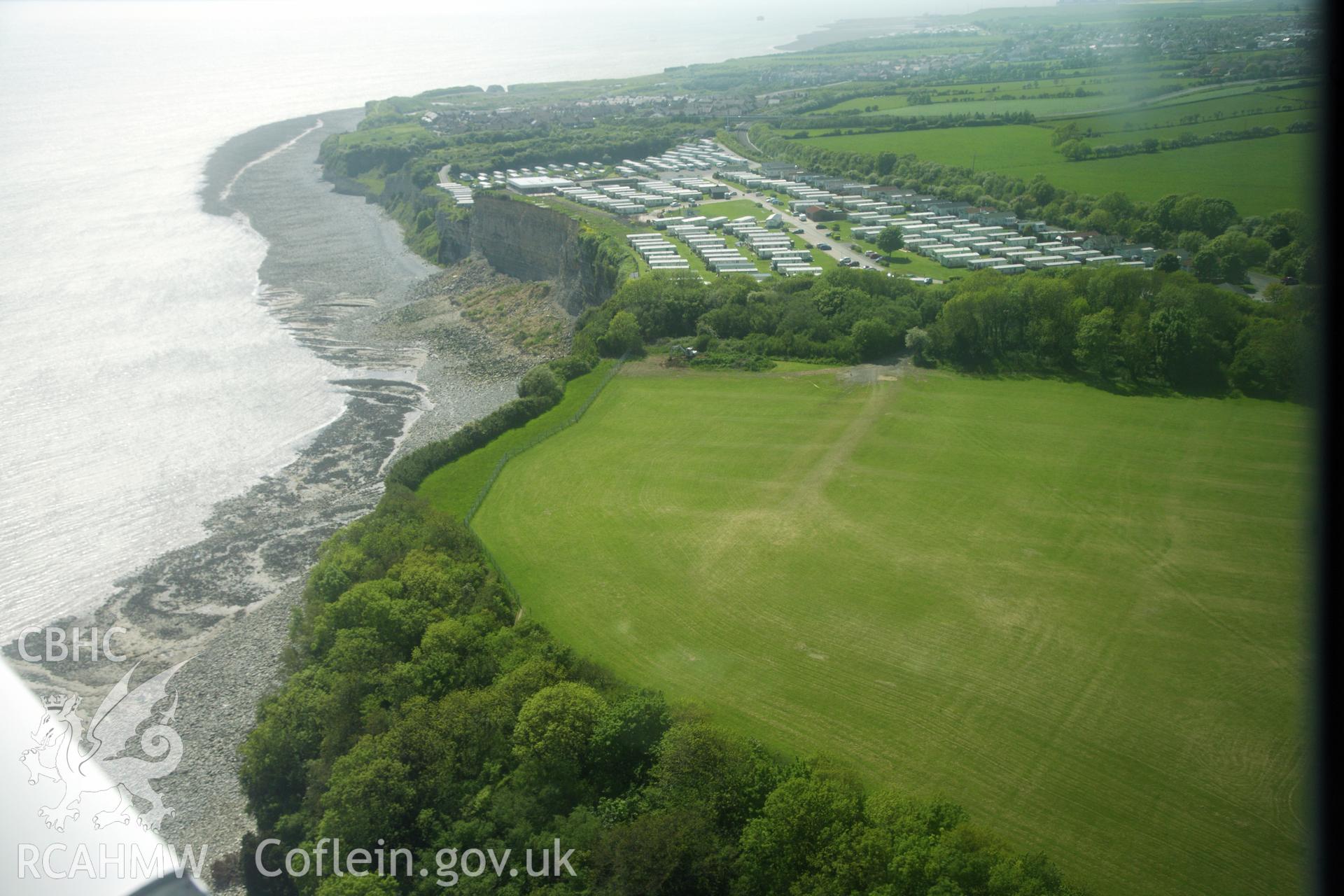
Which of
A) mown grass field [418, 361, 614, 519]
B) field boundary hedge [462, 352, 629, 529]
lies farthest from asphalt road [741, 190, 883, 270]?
mown grass field [418, 361, 614, 519]

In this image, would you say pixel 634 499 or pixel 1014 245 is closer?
pixel 634 499

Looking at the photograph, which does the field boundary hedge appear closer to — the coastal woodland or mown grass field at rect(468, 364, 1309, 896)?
mown grass field at rect(468, 364, 1309, 896)

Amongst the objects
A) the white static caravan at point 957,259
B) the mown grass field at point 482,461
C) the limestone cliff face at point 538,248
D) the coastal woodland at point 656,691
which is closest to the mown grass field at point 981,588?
the mown grass field at point 482,461

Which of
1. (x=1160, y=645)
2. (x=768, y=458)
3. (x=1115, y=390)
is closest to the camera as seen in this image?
(x=1160, y=645)

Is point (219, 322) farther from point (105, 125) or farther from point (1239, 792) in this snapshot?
point (105, 125)

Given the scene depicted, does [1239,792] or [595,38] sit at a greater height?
[595,38]

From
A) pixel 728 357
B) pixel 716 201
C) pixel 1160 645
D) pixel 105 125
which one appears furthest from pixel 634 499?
pixel 105 125

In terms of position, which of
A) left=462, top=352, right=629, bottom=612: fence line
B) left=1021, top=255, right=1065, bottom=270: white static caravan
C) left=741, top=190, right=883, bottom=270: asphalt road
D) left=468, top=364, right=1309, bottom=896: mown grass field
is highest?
left=741, top=190, right=883, bottom=270: asphalt road

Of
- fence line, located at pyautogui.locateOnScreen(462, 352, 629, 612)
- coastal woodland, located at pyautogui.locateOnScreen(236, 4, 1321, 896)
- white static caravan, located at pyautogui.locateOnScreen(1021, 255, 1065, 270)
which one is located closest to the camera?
coastal woodland, located at pyautogui.locateOnScreen(236, 4, 1321, 896)
